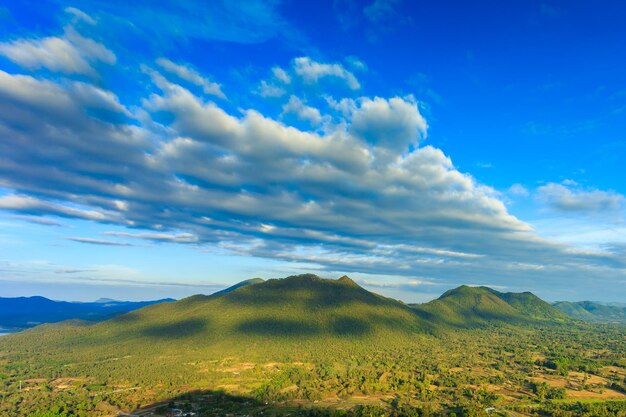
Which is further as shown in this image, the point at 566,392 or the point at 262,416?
the point at 566,392

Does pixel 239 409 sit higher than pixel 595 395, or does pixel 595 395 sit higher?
pixel 239 409

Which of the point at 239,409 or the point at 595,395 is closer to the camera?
the point at 239,409

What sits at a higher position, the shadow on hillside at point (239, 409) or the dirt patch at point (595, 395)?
the shadow on hillside at point (239, 409)

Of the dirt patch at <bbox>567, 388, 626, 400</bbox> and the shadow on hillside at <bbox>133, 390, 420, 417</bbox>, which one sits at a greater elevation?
the shadow on hillside at <bbox>133, 390, 420, 417</bbox>

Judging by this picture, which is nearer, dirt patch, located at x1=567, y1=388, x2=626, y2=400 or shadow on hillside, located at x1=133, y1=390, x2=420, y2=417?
shadow on hillside, located at x1=133, y1=390, x2=420, y2=417

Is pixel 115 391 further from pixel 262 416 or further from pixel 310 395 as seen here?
pixel 310 395

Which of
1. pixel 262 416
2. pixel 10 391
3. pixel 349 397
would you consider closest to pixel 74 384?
pixel 10 391

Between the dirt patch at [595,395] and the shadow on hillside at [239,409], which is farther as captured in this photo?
the dirt patch at [595,395]

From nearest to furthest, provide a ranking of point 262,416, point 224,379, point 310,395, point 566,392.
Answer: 1. point 262,416
2. point 310,395
3. point 566,392
4. point 224,379
